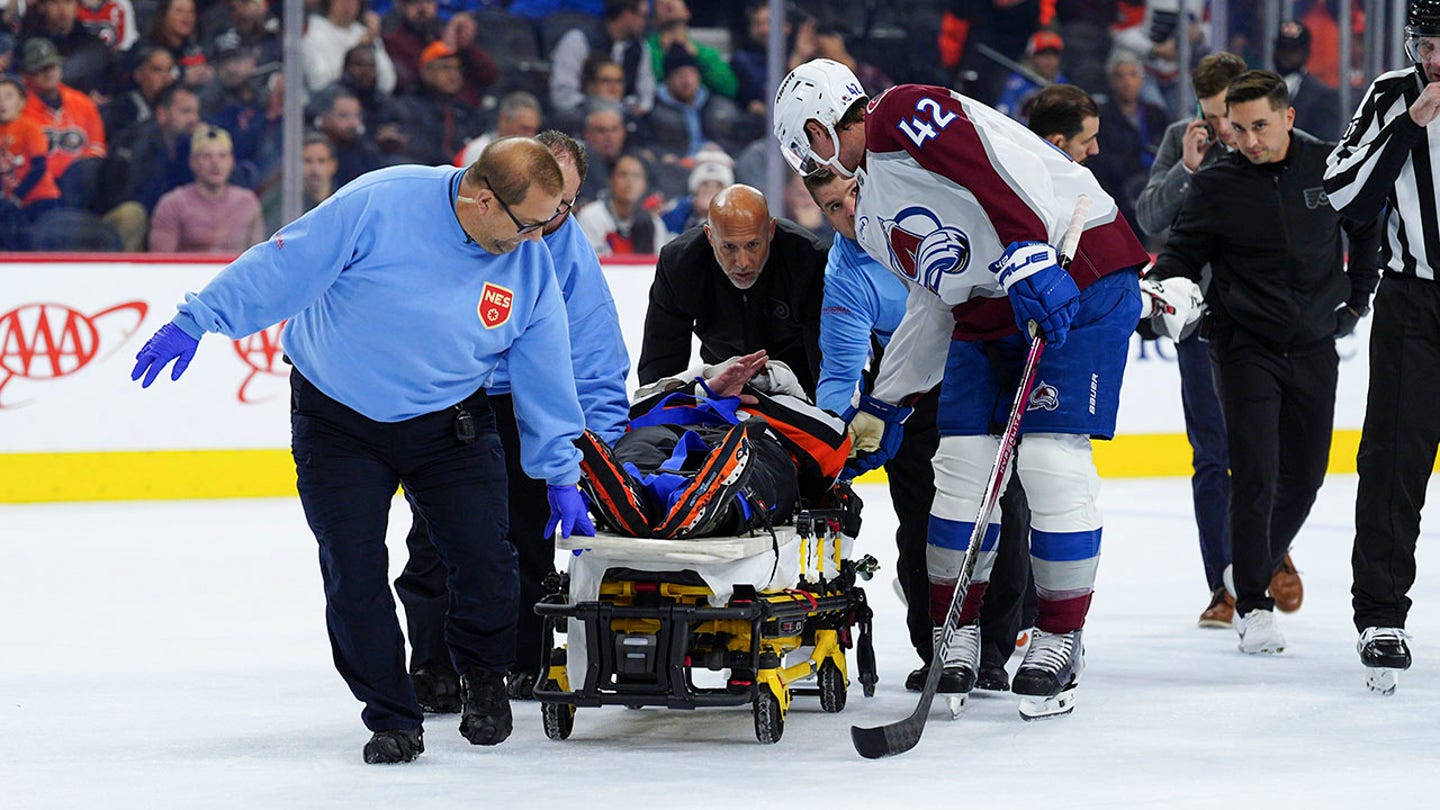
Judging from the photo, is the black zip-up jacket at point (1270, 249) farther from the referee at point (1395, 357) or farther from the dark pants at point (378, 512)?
the dark pants at point (378, 512)

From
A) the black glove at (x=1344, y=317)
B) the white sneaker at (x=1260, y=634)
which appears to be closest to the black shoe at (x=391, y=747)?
the white sneaker at (x=1260, y=634)

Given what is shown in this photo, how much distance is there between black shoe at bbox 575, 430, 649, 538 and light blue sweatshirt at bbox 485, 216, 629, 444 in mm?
377

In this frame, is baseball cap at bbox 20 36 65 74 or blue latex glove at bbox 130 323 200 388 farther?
baseball cap at bbox 20 36 65 74

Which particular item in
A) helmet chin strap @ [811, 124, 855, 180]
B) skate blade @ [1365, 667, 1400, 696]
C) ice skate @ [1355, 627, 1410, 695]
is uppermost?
helmet chin strap @ [811, 124, 855, 180]

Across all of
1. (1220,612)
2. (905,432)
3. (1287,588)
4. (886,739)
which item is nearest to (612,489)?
(886,739)

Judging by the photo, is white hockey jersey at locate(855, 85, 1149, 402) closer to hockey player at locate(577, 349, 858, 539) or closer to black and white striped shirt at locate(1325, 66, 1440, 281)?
hockey player at locate(577, 349, 858, 539)

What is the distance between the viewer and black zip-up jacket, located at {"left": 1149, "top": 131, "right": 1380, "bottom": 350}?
4.73 m

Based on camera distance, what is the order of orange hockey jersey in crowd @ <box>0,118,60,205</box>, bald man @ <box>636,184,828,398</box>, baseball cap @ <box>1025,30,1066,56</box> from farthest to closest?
baseball cap @ <box>1025,30,1066,56</box> < orange hockey jersey in crowd @ <box>0,118,60,205</box> < bald man @ <box>636,184,828,398</box>

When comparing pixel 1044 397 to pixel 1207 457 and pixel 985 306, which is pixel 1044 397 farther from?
pixel 1207 457

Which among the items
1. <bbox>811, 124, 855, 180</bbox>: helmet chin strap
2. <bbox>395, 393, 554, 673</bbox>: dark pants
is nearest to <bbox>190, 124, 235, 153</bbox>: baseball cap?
<bbox>395, 393, 554, 673</bbox>: dark pants

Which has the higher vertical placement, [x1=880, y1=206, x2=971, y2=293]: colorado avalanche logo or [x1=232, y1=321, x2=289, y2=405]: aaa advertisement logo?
[x1=880, y1=206, x2=971, y2=293]: colorado avalanche logo

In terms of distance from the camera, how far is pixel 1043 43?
10109mm

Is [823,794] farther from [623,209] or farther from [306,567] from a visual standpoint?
[623,209]

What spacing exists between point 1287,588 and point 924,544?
138 centimetres
